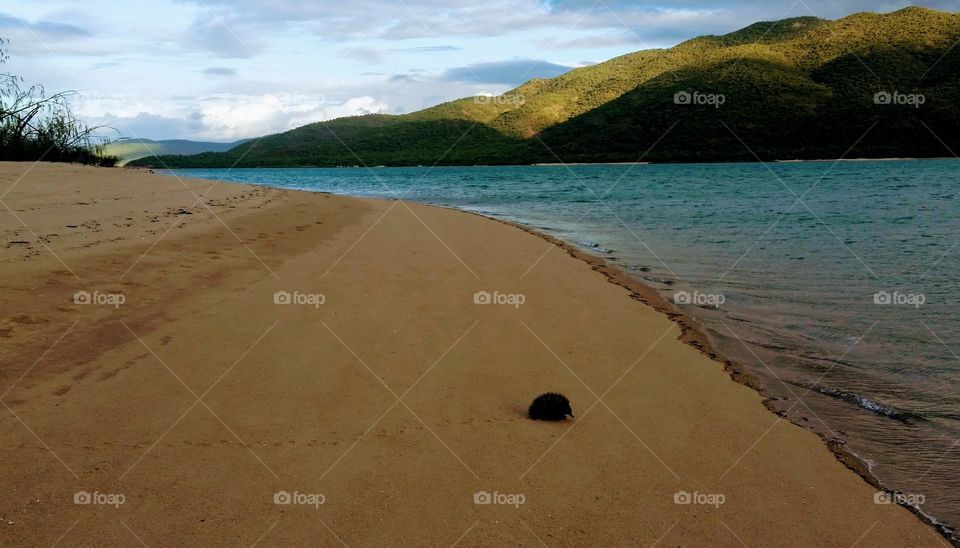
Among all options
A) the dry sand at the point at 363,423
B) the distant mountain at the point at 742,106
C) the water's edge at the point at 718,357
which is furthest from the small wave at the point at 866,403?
the distant mountain at the point at 742,106

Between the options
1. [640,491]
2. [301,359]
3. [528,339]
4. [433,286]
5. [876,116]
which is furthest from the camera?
[876,116]

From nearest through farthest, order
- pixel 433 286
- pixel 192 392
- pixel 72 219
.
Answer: pixel 192 392 → pixel 433 286 → pixel 72 219

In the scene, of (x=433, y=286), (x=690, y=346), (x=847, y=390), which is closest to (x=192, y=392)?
(x=433, y=286)

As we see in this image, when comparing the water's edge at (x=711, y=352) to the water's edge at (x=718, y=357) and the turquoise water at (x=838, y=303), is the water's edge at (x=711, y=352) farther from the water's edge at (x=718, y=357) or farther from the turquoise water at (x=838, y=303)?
the turquoise water at (x=838, y=303)

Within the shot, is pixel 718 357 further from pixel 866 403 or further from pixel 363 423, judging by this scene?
pixel 363 423

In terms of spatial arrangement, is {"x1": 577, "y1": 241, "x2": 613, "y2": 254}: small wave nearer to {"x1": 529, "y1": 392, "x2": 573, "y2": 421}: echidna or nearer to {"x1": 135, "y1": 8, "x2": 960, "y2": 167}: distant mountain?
{"x1": 529, "y1": 392, "x2": 573, "y2": 421}: echidna

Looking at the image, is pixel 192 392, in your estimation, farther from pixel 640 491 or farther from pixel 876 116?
pixel 876 116

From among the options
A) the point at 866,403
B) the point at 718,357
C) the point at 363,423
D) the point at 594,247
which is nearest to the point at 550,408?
the point at 363,423

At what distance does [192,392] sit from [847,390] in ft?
20.9

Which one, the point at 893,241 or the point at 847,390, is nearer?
the point at 847,390

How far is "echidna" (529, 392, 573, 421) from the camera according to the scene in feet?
16.8

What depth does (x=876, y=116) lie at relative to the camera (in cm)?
8581

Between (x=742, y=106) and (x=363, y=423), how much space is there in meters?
103

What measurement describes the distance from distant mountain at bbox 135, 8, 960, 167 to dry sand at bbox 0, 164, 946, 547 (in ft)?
193
